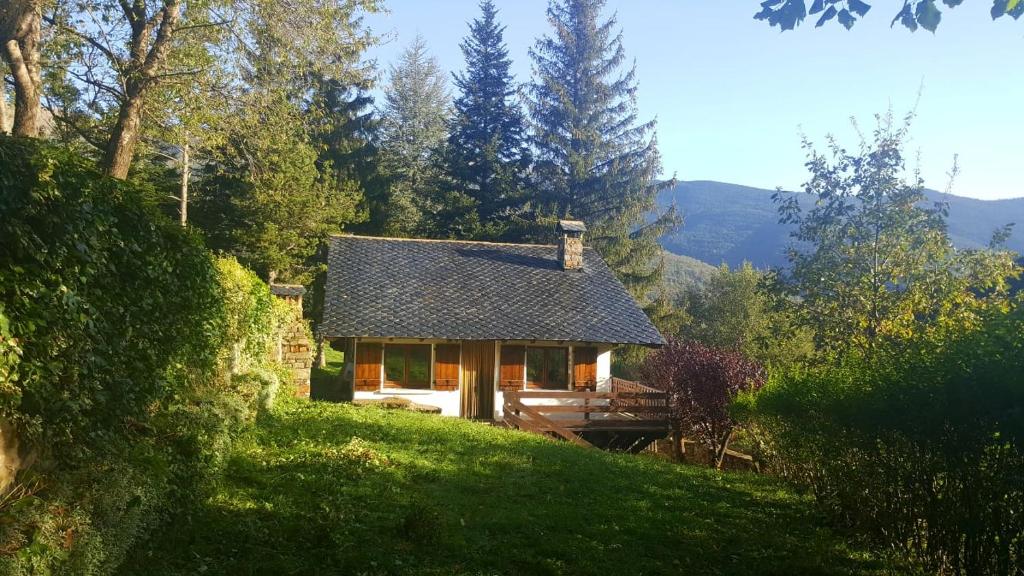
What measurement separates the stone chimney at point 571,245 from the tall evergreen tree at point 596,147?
12207 millimetres

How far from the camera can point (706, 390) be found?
18.6 meters

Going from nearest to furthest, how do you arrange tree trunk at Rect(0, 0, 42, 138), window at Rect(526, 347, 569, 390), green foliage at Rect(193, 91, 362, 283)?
1. tree trunk at Rect(0, 0, 42, 138)
2. window at Rect(526, 347, 569, 390)
3. green foliage at Rect(193, 91, 362, 283)

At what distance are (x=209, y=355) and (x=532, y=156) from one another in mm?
33244

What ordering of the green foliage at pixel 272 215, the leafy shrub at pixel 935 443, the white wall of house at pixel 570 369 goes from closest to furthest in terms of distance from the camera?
the leafy shrub at pixel 935 443 → the white wall of house at pixel 570 369 → the green foliage at pixel 272 215

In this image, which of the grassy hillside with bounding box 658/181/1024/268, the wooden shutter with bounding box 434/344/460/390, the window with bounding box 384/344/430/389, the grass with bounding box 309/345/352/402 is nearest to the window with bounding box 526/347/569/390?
the wooden shutter with bounding box 434/344/460/390

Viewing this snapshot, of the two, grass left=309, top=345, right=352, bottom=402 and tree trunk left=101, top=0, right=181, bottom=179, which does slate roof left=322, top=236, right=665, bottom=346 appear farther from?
tree trunk left=101, top=0, right=181, bottom=179

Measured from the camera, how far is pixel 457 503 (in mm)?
8594

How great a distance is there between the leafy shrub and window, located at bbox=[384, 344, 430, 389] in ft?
43.1

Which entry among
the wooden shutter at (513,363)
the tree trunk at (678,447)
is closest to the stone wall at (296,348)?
the wooden shutter at (513,363)

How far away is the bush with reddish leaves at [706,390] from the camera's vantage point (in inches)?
720

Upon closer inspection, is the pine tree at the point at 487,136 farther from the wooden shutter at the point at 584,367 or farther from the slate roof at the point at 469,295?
the wooden shutter at the point at 584,367

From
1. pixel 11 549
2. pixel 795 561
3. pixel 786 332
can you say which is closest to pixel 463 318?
pixel 786 332

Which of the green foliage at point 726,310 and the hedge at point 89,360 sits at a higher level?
the green foliage at point 726,310

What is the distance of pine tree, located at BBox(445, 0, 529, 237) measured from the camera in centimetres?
3700
